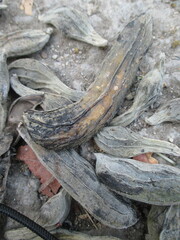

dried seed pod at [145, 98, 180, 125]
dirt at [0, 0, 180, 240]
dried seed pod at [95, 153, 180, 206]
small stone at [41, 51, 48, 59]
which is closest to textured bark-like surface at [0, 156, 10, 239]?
dirt at [0, 0, 180, 240]

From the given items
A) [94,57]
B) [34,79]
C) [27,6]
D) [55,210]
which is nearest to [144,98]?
[94,57]

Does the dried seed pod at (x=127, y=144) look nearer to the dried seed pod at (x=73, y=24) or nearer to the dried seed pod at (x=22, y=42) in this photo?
the dried seed pod at (x=73, y=24)

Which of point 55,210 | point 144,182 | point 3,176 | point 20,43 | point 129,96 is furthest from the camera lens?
point 20,43

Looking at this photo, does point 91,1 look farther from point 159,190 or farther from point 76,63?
point 159,190

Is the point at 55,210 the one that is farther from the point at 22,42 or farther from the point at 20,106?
the point at 22,42

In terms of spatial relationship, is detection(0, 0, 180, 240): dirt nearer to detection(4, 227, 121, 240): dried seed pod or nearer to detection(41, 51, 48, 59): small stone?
detection(41, 51, 48, 59): small stone

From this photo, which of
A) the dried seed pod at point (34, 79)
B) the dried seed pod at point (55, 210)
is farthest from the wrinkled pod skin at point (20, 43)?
the dried seed pod at point (55, 210)
